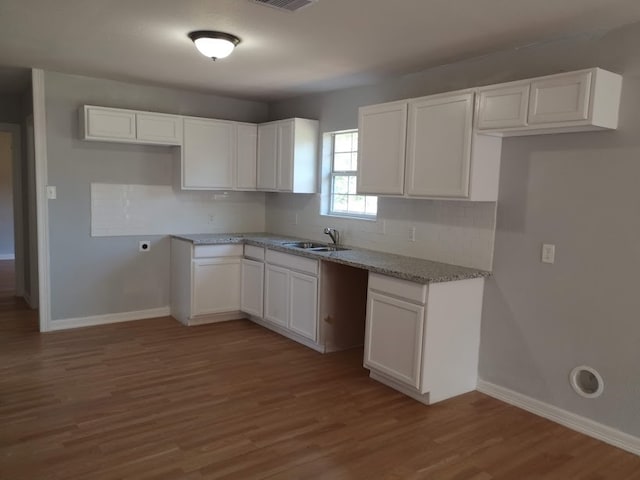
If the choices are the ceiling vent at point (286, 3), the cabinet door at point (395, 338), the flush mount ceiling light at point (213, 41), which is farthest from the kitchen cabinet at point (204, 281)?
the ceiling vent at point (286, 3)

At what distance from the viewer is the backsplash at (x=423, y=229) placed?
355 cm

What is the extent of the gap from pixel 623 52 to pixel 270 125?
11.1 feet

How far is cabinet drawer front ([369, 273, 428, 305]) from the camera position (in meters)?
3.23

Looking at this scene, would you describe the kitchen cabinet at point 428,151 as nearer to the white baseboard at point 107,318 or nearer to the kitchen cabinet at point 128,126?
the kitchen cabinet at point 128,126

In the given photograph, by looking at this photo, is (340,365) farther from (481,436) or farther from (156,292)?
(156,292)

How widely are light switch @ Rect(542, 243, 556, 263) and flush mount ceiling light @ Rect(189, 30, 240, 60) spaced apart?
2.43 metres

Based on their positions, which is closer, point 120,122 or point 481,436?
point 481,436

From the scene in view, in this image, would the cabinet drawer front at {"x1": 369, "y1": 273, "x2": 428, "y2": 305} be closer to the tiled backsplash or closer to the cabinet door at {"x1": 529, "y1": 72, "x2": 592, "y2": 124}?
the cabinet door at {"x1": 529, "y1": 72, "x2": 592, "y2": 124}

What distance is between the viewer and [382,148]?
152 inches

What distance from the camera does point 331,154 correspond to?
16.8ft

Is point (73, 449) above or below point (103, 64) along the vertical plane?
below

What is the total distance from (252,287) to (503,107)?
3016 millimetres

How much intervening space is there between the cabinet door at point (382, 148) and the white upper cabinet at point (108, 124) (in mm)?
2243

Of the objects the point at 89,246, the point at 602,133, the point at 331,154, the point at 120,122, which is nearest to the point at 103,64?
the point at 120,122
